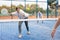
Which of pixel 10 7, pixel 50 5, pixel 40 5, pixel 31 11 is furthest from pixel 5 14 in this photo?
pixel 50 5

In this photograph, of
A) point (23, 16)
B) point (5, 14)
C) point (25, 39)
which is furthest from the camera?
point (5, 14)

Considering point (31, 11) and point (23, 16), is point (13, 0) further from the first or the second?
point (23, 16)

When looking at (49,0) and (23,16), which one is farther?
(49,0)

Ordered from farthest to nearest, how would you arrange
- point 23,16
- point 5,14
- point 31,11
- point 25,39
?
point 31,11 < point 5,14 < point 23,16 < point 25,39

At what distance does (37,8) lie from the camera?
13742 millimetres

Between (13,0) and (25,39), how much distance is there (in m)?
8.63

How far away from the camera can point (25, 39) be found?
15.6 ft

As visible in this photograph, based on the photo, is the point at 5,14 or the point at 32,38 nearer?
the point at 32,38

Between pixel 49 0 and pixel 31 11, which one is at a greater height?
pixel 49 0

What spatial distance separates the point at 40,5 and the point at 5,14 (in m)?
3.15

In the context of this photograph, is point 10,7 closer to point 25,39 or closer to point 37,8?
point 37,8

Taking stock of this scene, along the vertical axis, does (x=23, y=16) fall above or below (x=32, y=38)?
above

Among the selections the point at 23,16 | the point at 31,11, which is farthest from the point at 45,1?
the point at 23,16

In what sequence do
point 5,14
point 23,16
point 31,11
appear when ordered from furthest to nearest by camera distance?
point 31,11 < point 5,14 < point 23,16
